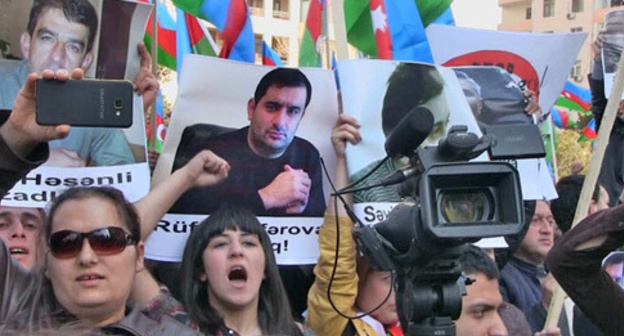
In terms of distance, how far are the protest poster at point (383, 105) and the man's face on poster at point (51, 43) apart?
0.90 m

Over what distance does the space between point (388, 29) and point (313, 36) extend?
0.84m

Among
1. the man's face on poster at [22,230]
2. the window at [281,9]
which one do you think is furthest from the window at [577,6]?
the man's face on poster at [22,230]

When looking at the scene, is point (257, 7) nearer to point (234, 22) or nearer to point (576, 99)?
point (576, 99)

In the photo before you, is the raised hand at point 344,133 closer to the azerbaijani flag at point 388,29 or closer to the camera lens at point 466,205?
the camera lens at point 466,205

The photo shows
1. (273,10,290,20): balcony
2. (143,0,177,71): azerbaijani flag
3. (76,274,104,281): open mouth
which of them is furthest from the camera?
(273,10,290,20): balcony

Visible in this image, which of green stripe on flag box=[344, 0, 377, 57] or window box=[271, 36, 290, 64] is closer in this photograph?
green stripe on flag box=[344, 0, 377, 57]

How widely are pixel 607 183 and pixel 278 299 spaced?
295 centimetres

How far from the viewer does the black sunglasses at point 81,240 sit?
2.21 m

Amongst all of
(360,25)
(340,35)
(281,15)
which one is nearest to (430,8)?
(360,25)

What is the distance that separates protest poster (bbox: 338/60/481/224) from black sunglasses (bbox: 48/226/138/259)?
1.01m

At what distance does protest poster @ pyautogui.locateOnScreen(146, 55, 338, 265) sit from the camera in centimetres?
301

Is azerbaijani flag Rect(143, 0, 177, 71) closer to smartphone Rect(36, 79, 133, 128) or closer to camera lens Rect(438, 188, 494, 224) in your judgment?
smartphone Rect(36, 79, 133, 128)

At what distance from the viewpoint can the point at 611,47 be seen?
14.2 ft

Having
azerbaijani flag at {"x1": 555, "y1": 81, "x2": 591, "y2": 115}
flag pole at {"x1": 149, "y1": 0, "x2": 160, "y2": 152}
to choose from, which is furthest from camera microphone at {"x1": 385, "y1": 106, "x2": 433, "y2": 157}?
azerbaijani flag at {"x1": 555, "y1": 81, "x2": 591, "y2": 115}
